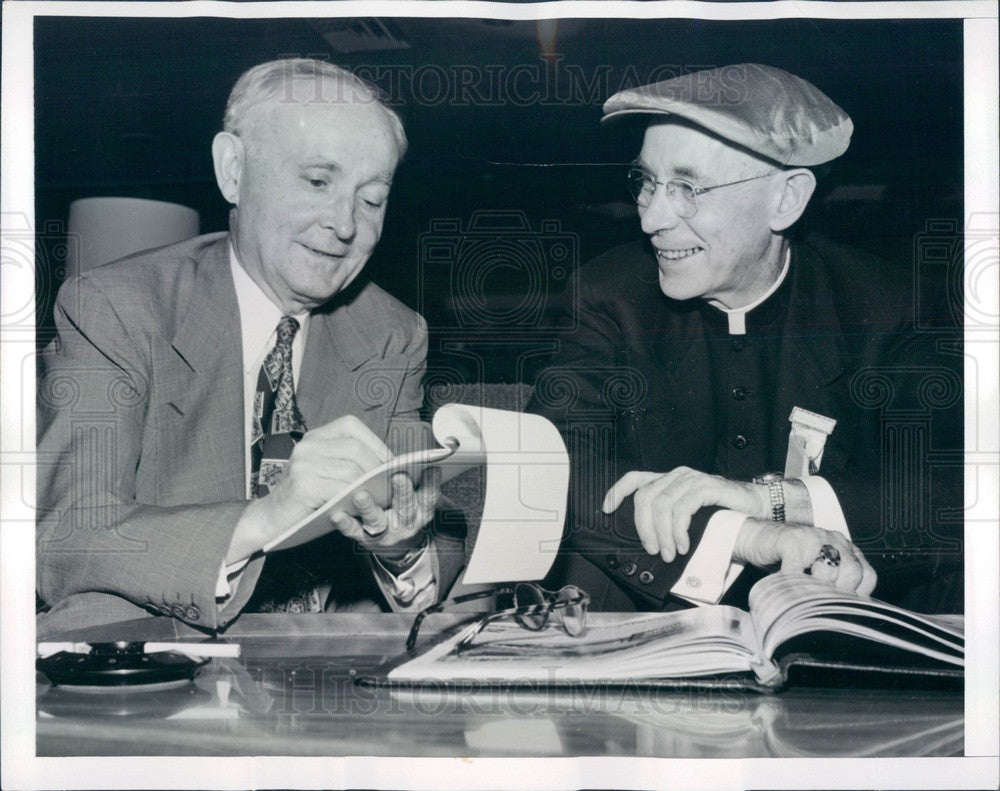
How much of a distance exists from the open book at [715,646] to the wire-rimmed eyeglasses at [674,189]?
86 cm

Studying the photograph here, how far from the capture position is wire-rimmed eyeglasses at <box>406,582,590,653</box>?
7.86 feet

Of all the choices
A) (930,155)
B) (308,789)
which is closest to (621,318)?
(930,155)

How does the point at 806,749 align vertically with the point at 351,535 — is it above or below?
below

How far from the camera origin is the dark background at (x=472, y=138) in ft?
7.89

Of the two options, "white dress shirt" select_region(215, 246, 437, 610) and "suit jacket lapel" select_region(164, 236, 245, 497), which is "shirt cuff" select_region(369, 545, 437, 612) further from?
"suit jacket lapel" select_region(164, 236, 245, 497)

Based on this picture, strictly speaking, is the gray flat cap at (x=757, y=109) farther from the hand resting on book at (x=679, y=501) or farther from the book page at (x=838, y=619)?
the book page at (x=838, y=619)

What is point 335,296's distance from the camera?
2.42m

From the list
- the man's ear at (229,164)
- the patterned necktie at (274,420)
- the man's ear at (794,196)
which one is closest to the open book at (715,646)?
the patterned necktie at (274,420)

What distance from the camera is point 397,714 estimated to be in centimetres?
232

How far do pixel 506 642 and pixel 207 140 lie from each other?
4.30 feet

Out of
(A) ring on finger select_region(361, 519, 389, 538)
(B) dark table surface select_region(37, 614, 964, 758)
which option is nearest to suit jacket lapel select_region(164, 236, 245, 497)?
(A) ring on finger select_region(361, 519, 389, 538)

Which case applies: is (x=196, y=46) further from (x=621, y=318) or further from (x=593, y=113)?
(x=621, y=318)

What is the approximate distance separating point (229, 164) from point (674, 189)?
3.29 ft

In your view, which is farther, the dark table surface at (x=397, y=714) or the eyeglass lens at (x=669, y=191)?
the eyeglass lens at (x=669, y=191)
